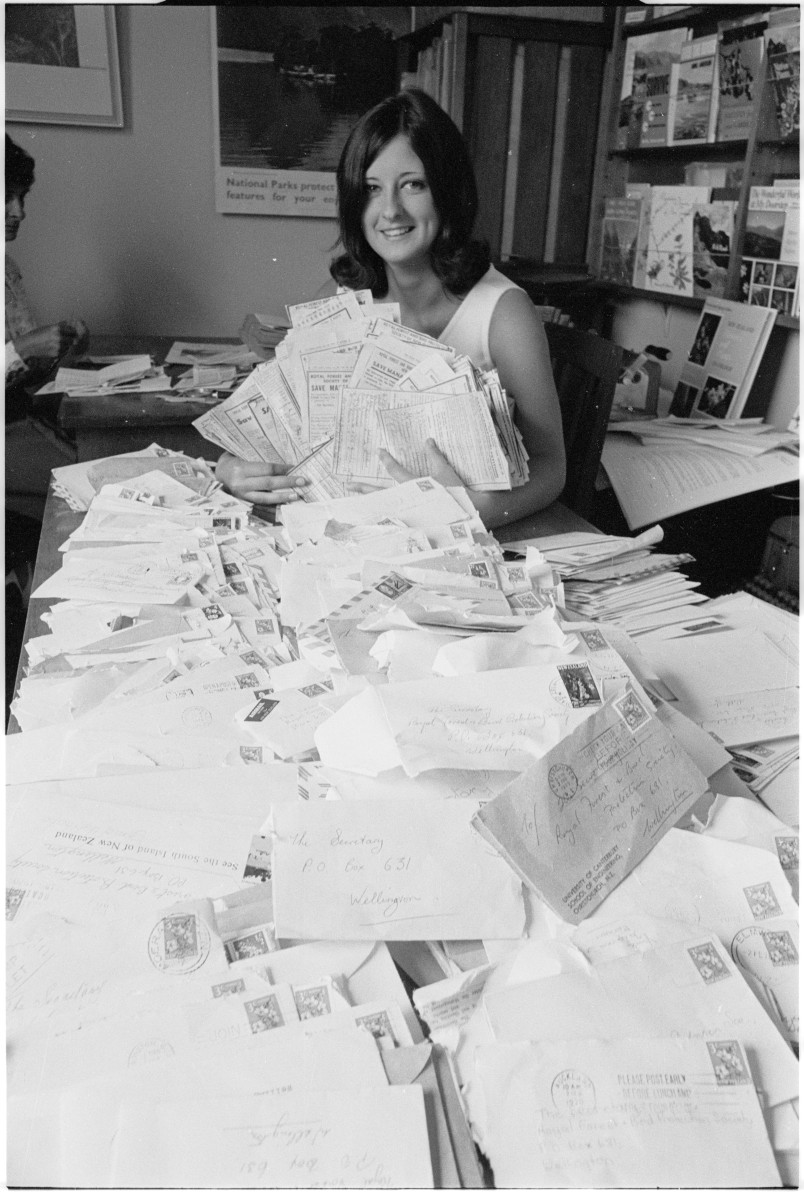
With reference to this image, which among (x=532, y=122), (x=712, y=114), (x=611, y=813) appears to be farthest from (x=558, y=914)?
(x=532, y=122)

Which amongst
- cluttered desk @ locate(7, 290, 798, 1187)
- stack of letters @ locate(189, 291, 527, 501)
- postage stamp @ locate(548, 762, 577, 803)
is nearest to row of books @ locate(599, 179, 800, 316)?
stack of letters @ locate(189, 291, 527, 501)

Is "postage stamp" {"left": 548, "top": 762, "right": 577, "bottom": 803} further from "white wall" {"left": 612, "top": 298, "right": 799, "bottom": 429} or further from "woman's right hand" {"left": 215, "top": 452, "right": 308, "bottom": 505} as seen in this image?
"white wall" {"left": 612, "top": 298, "right": 799, "bottom": 429}

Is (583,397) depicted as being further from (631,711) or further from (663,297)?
(631,711)

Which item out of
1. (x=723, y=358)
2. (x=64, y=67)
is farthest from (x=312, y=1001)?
(x=64, y=67)

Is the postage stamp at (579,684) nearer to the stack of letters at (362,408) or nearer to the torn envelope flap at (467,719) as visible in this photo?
the torn envelope flap at (467,719)

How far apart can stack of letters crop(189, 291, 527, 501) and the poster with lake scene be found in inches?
78.4

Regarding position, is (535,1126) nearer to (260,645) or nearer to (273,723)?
(273,723)

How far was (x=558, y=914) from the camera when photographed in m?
0.64

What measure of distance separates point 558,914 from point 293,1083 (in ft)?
0.68

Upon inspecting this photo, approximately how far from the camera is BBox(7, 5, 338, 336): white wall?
3.06 meters

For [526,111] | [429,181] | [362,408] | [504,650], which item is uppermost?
[526,111]

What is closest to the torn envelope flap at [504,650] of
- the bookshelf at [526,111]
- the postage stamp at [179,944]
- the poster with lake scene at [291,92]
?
the postage stamp at [179,944]

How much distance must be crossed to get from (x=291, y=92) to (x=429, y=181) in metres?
1.81

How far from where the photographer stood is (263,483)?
4.95 ft
